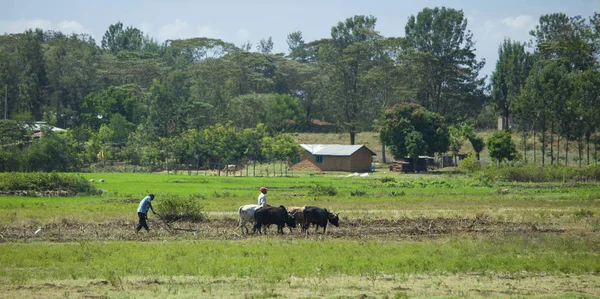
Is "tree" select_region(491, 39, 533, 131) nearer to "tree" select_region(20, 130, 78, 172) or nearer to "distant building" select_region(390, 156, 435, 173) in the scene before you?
"distant building" select_region(390, 156, 435, 173)

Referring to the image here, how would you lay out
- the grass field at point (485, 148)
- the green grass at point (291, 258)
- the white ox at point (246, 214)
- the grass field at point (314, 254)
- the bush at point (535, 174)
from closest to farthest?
the grass field at point (314, 254) → the green grass at point (291, 258) → the white ox at point (246, 214) → the bush at point (535, 174) → the grass field at point (485, 148)

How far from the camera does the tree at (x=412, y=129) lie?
74.9 m

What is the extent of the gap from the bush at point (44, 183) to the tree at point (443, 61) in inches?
2116

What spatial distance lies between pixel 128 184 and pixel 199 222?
23.4m

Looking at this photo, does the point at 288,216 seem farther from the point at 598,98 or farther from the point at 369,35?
the point at 369,35

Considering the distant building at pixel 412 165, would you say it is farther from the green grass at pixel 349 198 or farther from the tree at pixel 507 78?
the tree at pixel 507 78

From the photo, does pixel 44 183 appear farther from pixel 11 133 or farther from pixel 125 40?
pixel 125 40

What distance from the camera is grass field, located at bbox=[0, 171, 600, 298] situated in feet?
55.7

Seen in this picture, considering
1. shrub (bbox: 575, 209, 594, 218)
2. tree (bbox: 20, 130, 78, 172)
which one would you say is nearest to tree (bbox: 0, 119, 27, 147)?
tree (bbox: 20, 130, 78, 172)

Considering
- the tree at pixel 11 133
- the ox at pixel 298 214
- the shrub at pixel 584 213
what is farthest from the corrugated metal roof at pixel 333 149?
the ox at pixel 298 214

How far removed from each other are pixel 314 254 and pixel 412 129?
54.9 meters

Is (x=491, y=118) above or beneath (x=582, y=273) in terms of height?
above

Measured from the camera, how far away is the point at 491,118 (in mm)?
103125

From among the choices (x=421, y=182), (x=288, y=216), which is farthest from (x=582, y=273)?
(x=421, y=182)
